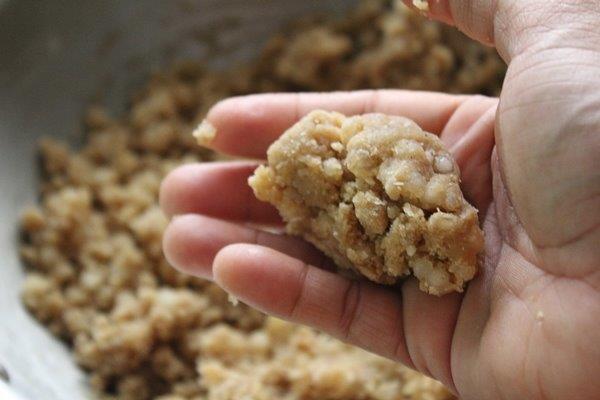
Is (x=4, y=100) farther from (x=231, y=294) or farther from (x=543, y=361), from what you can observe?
(x=543, y=361)

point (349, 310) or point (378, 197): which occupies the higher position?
point (378, 197)

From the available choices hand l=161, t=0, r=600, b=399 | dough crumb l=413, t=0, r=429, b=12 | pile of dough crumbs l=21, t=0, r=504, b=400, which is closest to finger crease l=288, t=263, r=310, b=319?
hand l=161, t=0, r=600, b=399

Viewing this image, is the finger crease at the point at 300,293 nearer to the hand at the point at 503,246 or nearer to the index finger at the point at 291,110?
the hand at the point at 503,246

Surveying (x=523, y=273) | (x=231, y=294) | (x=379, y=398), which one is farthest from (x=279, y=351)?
(x=523, y=273)

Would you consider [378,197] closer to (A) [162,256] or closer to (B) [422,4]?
(B) [422,4]

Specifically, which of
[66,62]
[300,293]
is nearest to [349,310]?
[300,293]

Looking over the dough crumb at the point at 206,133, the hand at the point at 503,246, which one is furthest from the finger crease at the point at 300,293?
the dough crumb at the point at 206,133

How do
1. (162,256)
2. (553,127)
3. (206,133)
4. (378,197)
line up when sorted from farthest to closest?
(162,256), (206,133), (378,197), (553,127)

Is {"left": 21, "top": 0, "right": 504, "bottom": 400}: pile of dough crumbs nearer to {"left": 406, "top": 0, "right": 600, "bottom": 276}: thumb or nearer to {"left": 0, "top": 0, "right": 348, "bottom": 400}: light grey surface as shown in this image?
{"left": 0, "top": 0, "right": 348, "bottom": 400}: light grey surface
